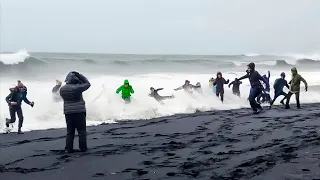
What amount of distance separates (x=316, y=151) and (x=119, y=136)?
5271 mm

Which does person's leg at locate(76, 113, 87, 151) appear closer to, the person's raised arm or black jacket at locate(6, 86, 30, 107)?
the person's raised arm

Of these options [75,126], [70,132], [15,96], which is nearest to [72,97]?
[75,126]

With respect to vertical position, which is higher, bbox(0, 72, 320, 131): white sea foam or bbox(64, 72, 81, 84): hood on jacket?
bbox(64, 72, 81, 84): hood on jacket

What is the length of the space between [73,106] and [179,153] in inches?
96.1

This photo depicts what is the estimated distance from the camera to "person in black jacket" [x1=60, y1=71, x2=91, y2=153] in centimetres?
903

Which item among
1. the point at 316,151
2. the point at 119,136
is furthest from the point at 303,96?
the point at 316,151

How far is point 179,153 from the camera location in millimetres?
8422

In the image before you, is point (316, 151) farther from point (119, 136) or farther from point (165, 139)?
point (119, 136)

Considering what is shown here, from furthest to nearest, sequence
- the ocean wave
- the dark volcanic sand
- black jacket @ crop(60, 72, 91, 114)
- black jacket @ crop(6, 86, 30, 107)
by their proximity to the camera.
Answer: the ocean wave < black jacket @ crop(6, 86, 30, 107) < black jacket @ crop(60, 72, 91, 114) < the dark volcanic sand

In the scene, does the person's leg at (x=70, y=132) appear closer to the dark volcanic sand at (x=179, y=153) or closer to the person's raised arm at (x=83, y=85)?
the dark volcanic sand at (x=179, y=153)

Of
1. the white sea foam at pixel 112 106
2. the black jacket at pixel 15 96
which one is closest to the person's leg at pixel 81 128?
the black jacket at pixel 15 96

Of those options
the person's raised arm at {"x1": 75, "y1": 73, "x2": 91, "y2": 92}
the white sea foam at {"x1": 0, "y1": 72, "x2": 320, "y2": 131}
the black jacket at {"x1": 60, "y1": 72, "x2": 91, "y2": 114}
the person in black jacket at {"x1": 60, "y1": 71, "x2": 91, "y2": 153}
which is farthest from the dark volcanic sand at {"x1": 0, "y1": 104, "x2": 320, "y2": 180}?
the white sea foam at {"x1": 0, "y1": 72, "x2": 320, "y2": 131}

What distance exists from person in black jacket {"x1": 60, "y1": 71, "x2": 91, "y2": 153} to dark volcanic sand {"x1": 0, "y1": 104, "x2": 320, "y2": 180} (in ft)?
1.08

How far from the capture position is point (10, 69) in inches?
1326
